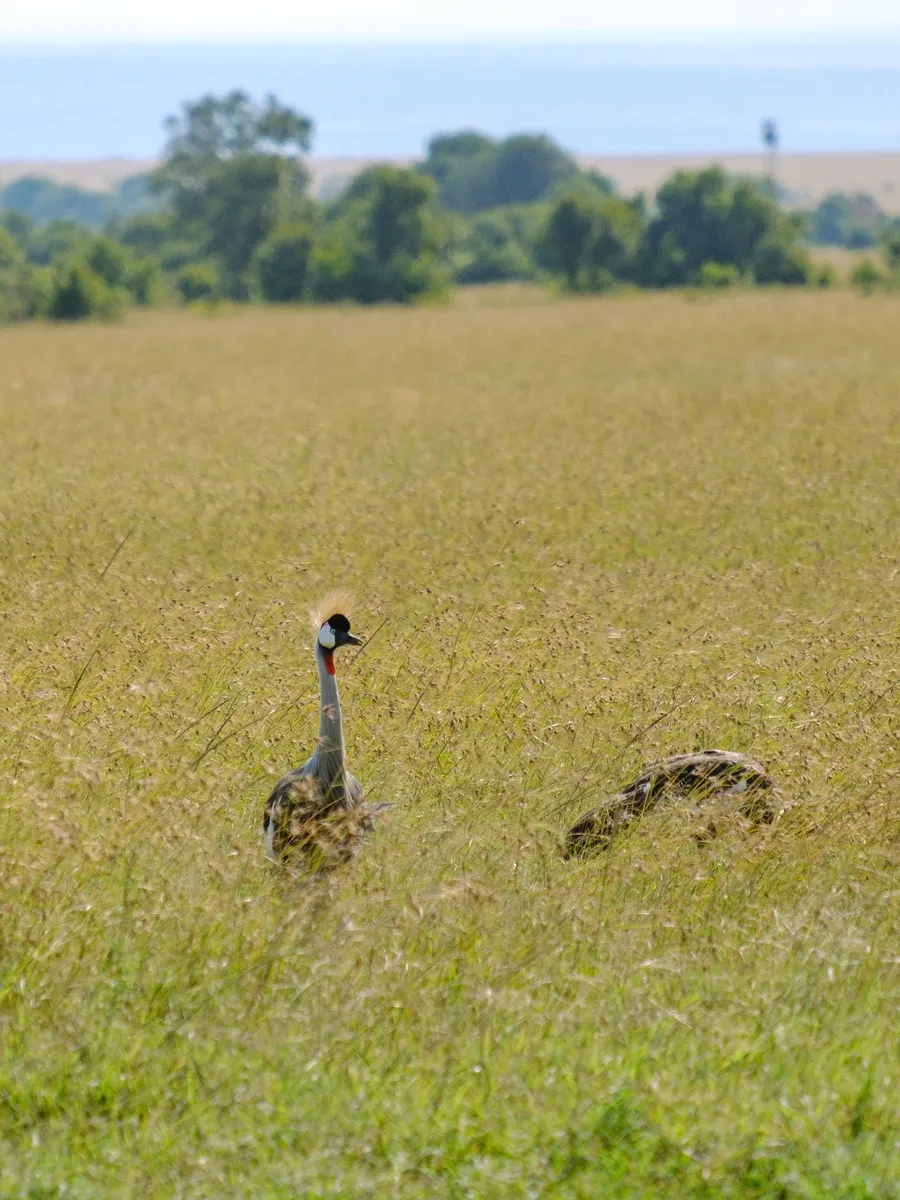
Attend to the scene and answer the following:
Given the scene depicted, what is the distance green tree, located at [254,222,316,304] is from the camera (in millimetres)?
53406

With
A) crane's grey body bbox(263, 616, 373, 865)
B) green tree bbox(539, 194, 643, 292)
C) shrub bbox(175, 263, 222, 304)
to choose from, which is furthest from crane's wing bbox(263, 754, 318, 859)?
green tree bbox(539, 194, 643, 292)

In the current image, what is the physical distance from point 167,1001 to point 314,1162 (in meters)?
0.78

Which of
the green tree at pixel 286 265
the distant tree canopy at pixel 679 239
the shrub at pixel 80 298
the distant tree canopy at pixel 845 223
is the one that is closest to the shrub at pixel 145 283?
the green tree at pixel 286 265

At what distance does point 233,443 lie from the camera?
15.6 metres

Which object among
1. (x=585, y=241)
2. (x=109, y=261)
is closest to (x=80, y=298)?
(x=109, y=261)

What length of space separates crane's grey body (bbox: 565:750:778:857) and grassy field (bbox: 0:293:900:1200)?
10cm

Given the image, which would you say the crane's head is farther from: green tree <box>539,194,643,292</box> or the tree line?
green tree <box>539,194,643,292</box>

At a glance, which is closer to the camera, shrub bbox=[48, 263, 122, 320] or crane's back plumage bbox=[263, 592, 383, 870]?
crane's back plumage bbox=[263, 592, 383, 870]

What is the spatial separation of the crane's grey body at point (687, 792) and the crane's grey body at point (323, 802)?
0.77 m

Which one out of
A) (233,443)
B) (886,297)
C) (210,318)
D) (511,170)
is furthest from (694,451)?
(511,170)

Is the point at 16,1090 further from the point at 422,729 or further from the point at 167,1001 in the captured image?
the point at 422,729

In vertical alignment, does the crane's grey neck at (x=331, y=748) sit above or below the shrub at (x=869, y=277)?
below

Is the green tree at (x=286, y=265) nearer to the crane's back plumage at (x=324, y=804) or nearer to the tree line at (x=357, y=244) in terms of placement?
the tree line at (x=357, y=244)

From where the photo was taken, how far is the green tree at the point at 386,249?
51.2 metres
